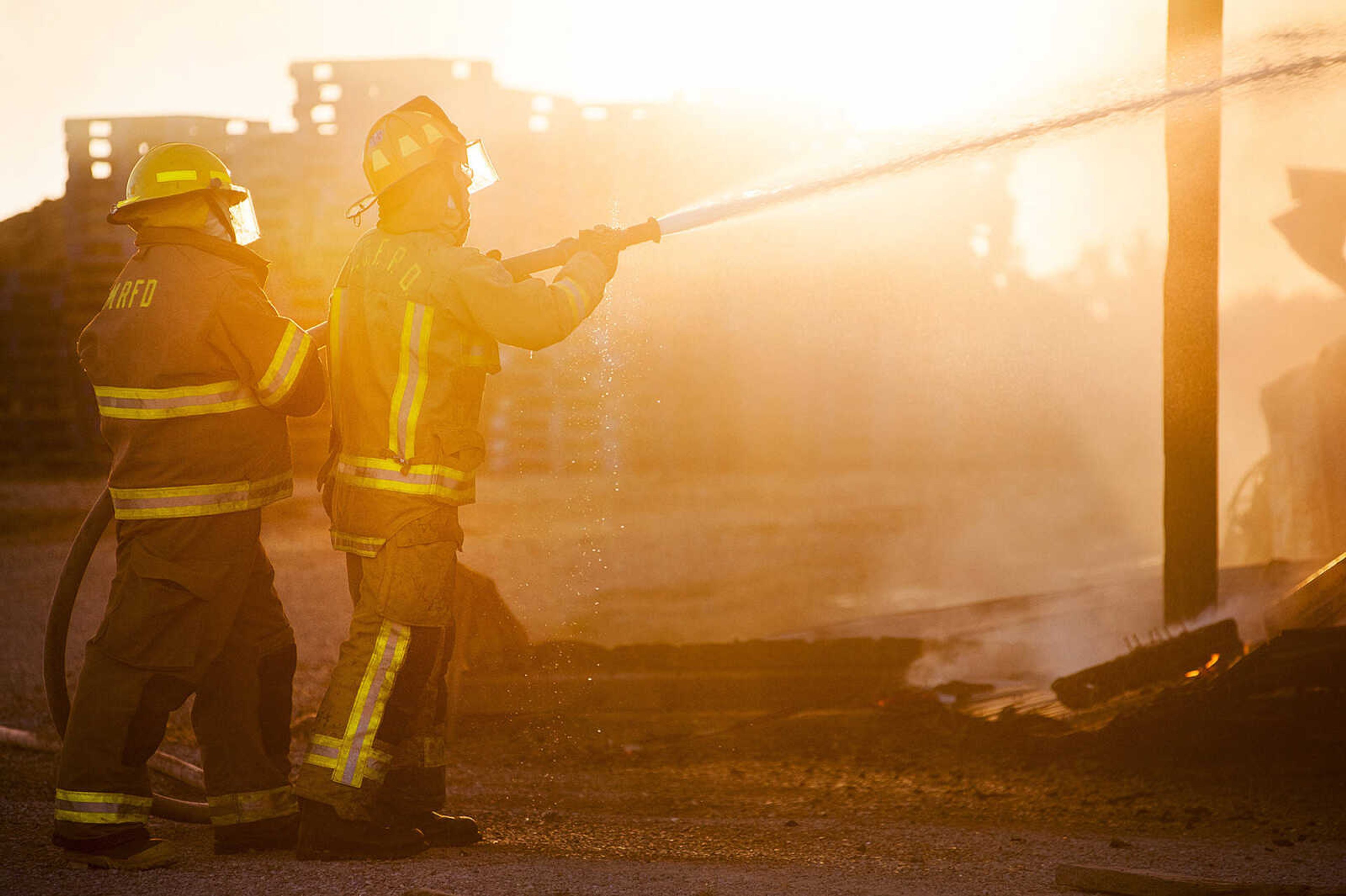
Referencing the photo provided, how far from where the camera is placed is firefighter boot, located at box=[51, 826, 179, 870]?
3.09 m

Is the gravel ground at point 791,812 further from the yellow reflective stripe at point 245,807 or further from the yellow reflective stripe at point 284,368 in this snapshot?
the yellow reflective stripe at point 284,368

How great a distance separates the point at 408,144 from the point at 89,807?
200 cm

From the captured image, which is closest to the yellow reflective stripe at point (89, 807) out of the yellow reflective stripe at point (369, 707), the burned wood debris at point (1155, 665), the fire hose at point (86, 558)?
the fire hose at point (86, 558)

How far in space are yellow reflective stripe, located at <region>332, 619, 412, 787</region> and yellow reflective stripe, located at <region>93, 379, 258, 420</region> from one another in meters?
0.79

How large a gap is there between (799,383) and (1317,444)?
10817 mm

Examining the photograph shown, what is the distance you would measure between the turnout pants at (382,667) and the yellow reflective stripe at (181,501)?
0.38 metres

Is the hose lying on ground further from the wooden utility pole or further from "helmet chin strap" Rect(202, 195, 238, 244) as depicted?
the wooden utility pole

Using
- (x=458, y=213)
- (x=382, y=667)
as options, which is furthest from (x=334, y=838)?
(x=458, y=213)

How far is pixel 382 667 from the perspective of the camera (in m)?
3.16

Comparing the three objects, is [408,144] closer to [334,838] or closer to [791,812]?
[334,838]

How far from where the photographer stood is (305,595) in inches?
348

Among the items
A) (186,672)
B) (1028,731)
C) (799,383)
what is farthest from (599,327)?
(186,672)

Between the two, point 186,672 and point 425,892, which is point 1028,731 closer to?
point 425,892

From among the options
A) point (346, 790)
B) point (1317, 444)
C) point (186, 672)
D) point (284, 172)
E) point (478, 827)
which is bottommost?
point (478, 827)
